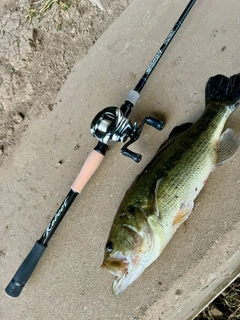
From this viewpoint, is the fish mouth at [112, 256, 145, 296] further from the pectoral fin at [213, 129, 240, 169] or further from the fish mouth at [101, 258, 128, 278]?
the pectoral fin at [213, 129, 240, 169]

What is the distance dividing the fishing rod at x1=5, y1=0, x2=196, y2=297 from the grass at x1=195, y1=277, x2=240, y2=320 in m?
1.10

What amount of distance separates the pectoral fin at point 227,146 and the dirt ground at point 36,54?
121cm

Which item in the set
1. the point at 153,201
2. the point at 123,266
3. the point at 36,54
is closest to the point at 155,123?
the point at 153,201

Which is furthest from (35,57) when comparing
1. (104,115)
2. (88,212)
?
(88,212)

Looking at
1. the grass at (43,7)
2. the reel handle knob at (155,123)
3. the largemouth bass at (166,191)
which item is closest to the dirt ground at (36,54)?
the grass at (43,7)

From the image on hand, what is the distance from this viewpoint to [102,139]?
235 centimetres

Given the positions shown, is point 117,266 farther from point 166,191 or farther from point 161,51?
point 161,51

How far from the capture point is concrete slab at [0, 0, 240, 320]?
7.68ft

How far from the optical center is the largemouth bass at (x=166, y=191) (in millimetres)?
2068

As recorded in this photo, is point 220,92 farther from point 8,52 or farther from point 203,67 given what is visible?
point 8,52

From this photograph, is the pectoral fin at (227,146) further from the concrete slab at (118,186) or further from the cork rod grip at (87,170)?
the cork rod grip at (87,170)

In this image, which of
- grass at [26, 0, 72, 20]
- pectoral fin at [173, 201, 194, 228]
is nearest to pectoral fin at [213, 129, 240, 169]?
pectoral fin at [173, 201, 194, 228]

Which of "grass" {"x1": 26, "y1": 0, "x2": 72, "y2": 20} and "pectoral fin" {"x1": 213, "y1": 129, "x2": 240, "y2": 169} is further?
"grass" {"x1": 26, "y1": 0, "x2": 72, "y2": 20}

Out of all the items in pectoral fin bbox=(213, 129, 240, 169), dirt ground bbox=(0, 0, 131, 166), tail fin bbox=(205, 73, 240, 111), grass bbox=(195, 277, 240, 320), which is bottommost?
grass bbox=(195, 277, 240, 320)
